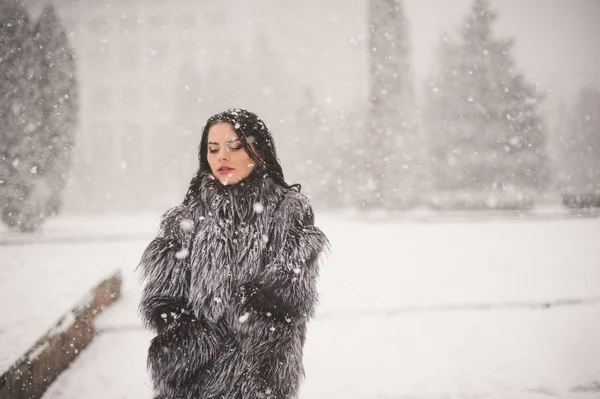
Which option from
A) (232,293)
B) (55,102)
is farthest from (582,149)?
(232,293)

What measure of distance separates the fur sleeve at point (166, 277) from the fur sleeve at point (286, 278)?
265 millimetres

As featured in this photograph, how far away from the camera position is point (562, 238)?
36.9 ft

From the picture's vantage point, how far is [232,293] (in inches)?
64.4

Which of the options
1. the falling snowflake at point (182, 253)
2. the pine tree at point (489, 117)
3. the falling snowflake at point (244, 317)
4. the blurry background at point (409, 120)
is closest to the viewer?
the falling snowflake at point (244, 317)

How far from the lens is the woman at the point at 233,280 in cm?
157

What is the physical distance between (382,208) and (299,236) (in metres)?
18.1

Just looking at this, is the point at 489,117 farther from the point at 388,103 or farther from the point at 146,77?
the point at 146,77

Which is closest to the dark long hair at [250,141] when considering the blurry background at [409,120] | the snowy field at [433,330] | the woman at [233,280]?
the woman at [233,280]

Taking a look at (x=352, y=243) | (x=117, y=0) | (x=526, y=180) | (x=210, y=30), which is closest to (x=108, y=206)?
(x=352, y=243)

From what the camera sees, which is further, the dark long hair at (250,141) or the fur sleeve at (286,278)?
the dark long hair at (250,141)

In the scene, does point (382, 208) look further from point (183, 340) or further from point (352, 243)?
point (183, 340)

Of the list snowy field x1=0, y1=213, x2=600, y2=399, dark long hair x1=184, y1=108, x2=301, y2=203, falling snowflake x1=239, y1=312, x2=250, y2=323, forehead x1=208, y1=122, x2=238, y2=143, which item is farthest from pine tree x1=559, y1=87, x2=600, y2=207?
falling snowflake x1=239, y1=312, x2=250, y2=323

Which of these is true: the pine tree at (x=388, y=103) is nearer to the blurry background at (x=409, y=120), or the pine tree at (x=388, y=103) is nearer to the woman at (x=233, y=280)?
the blurry background at (x=409, y=120)

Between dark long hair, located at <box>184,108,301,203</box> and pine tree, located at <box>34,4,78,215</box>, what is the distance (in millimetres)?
15494
